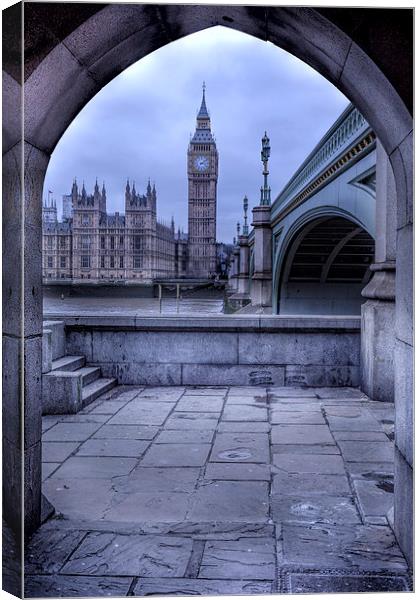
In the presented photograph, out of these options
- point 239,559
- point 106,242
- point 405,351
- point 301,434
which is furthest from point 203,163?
point 239,559

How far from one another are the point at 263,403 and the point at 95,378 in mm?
2406

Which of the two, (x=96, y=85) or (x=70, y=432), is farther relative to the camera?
(x=70, y=432)

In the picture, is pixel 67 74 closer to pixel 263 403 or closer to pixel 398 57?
pixel 398 57

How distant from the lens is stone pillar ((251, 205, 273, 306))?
29438 millimetres

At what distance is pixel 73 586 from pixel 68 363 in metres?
4.89

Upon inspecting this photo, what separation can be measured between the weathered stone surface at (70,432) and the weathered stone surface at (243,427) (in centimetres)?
126

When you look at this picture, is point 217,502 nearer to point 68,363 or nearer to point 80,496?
point 80,496

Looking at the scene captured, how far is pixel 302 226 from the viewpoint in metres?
20.3

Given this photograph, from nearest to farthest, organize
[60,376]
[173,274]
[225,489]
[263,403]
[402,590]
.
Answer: [402,590], [225,489], [60,376], [263,403], [173,274]

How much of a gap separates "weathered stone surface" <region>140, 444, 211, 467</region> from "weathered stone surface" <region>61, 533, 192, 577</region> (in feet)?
4.51

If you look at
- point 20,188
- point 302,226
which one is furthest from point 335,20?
point 302,226

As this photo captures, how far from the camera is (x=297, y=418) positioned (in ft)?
20.1

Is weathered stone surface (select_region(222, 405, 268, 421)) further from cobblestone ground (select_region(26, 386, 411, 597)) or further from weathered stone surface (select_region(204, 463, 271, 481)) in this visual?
weathered stone surface (select_region(204, 463, 271, 481))

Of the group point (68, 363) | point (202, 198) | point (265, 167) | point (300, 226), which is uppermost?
point (202, 198)
